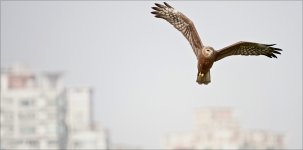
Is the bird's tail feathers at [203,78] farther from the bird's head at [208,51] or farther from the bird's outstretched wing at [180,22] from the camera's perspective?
the bird's head at [208,51]

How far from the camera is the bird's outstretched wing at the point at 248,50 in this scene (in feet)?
91.2

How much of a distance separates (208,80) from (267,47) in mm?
1853

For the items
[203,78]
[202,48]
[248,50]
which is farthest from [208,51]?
[248,50]

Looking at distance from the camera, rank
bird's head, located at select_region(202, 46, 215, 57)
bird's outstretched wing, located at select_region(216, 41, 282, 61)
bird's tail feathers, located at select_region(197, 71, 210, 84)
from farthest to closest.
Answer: bird's outstretched wing, located at select_region(216, 41, 282, 61) → bird's tail feathers, located at select_region(197, 71, 210, 84) → bird's head, located at select_region(202, 46, 215, 57)

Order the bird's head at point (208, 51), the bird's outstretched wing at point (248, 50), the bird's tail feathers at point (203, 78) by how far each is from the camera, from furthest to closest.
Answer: the bird's outstretched wing at point (248, 50), the bird's tail feathers at point (203, 78), the bird's head at point (208, 51)

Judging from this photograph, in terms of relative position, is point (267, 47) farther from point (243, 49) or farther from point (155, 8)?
point (155, 8)

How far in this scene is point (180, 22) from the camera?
29.2m

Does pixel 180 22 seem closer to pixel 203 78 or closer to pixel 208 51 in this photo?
pixel 203 78

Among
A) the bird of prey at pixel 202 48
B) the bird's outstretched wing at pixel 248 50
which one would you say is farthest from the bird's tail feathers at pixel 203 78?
the bird's outstretched wing at pixel 248 50

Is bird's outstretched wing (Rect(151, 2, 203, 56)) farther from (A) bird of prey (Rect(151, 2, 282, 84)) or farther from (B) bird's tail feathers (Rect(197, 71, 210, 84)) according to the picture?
(B) bird's tail feathers (Rect(197, 71, 210, 84))

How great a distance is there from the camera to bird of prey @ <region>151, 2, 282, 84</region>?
26766 millimetres

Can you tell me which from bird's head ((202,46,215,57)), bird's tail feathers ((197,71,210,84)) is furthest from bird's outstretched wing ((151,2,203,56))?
bird's head ((202,46,215,57))

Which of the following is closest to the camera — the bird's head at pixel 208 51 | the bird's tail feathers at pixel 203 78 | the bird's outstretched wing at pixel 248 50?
the bird's head at pixel 208 51

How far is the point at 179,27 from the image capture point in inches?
1145
